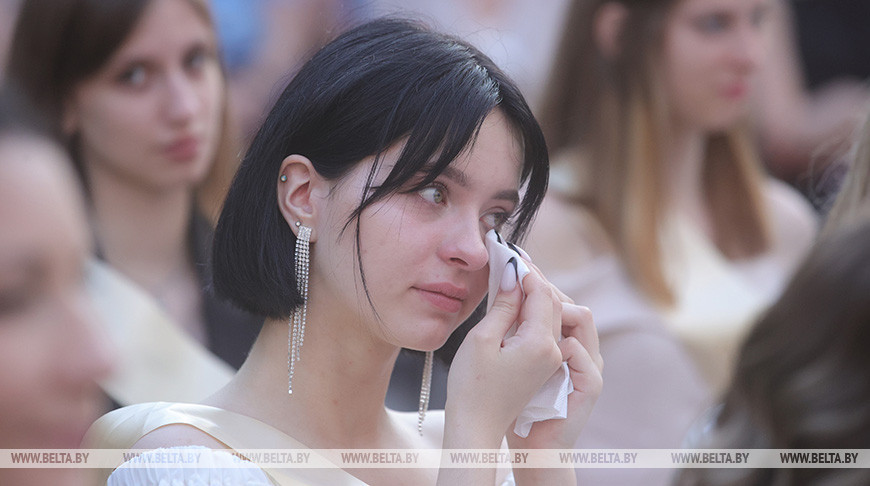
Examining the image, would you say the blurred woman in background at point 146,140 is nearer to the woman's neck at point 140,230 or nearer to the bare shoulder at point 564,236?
the woman's neck at point 140,230

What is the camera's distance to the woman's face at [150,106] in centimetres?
276

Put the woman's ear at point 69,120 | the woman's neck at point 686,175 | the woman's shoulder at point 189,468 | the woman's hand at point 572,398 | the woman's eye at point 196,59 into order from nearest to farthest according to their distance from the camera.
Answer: the woman's shoulder at point 189,468 → the woman's hand at point 572,398 → the woman's ear at point 69,120 → the woman's eye at point 196,59 → the woman's neck at point 686,175

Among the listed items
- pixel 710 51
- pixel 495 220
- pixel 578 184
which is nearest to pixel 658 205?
pixel 578 184

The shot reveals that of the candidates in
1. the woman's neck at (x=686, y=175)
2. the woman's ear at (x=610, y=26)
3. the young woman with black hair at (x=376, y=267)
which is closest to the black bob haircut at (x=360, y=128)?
the young woman with black hair at (x=376, y=267)

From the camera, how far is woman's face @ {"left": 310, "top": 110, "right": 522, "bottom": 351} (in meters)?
1.69

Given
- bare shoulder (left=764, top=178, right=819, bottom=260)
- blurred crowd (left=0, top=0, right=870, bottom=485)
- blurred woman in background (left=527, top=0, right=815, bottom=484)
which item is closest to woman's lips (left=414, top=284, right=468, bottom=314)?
blurred crowd (left=0, top=0, right=870, bottom=485)

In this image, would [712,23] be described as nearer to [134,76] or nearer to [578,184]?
[578,184]

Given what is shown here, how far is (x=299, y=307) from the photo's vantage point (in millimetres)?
1775

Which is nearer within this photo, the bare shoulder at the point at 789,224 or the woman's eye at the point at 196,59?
the woman's eye at the point at 196,59

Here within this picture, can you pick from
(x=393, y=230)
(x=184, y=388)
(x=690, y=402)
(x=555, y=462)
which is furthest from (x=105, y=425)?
(x=690, y=402)

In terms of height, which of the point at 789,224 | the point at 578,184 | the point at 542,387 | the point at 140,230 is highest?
the point at 542,387

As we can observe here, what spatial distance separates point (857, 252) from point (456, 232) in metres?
0.64

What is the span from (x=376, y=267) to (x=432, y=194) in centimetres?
14

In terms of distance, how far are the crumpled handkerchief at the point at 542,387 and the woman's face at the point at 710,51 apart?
5.75ft
